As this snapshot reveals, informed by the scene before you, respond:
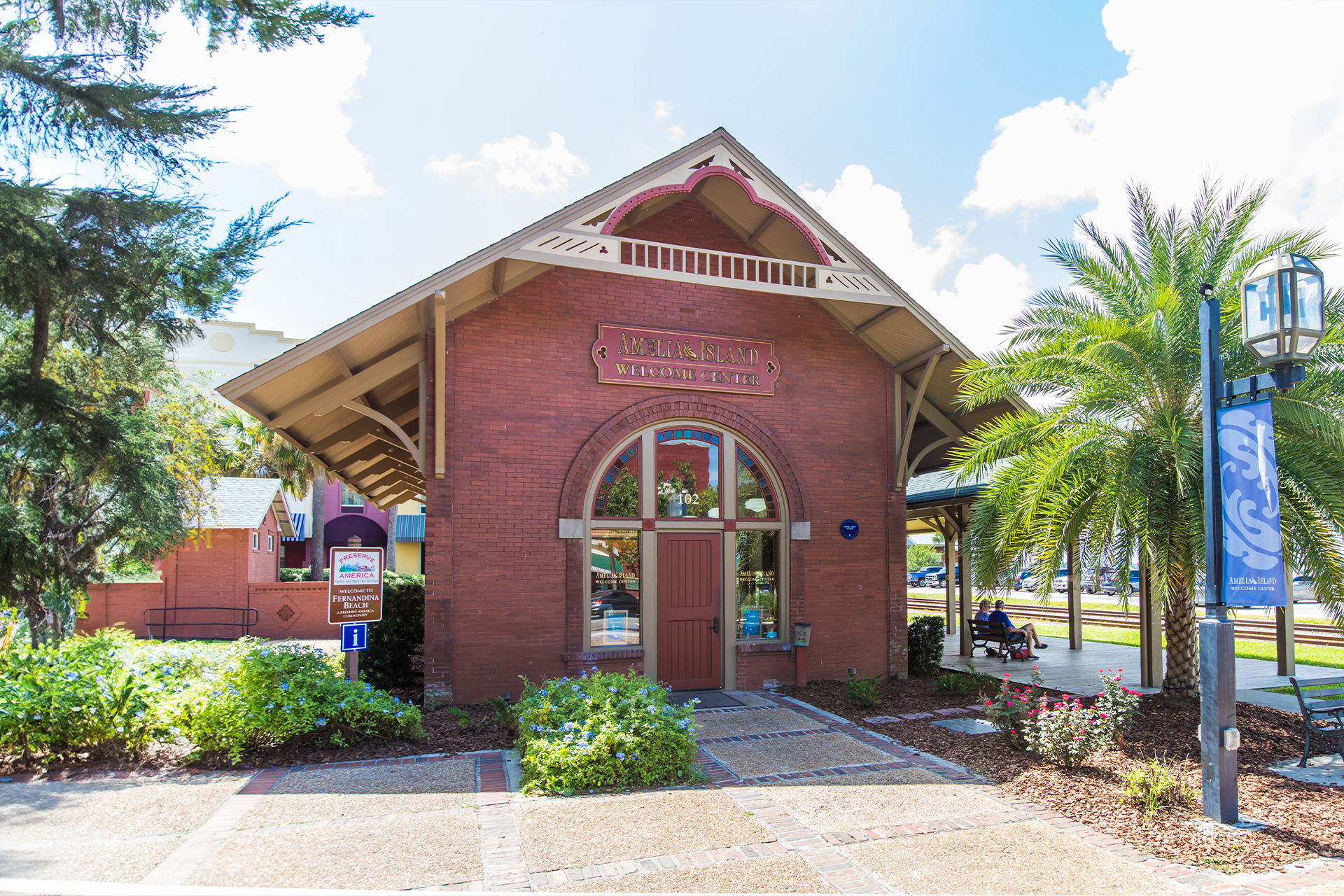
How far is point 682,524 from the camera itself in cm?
1127

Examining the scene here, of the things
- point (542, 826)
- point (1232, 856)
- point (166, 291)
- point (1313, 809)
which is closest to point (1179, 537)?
point (1313, 809)

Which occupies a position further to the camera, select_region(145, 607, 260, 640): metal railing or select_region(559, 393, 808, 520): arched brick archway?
select_region(145, 607, 260, 640): metal railing

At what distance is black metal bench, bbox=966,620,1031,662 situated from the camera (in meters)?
15.4

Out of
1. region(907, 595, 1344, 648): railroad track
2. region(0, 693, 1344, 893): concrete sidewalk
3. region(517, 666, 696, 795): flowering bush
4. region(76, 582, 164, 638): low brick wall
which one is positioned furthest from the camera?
region(76, 582, 164, 638): low brick wall

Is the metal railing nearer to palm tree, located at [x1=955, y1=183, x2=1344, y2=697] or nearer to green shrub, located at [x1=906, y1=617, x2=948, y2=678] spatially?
green shrub, located at [x1=906, y1=617, x2=948, y2=678]

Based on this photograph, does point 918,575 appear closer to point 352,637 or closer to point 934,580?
point 934,580

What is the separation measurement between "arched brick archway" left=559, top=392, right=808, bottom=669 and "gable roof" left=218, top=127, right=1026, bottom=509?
1.80m

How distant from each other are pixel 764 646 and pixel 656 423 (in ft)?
11.3

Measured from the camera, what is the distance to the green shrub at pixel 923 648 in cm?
1277

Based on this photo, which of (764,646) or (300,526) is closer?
(764,646)

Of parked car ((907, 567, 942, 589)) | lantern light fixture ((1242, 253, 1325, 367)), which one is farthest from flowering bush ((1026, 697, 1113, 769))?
parked car ((907, 567, 942, 589))

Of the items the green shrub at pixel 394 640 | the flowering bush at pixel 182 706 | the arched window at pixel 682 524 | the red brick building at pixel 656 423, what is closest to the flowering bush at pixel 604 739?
the flowering bush at pixel 182 706

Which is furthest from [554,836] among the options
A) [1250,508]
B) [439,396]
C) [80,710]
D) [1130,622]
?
[1130,622]

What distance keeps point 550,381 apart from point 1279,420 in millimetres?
8252
